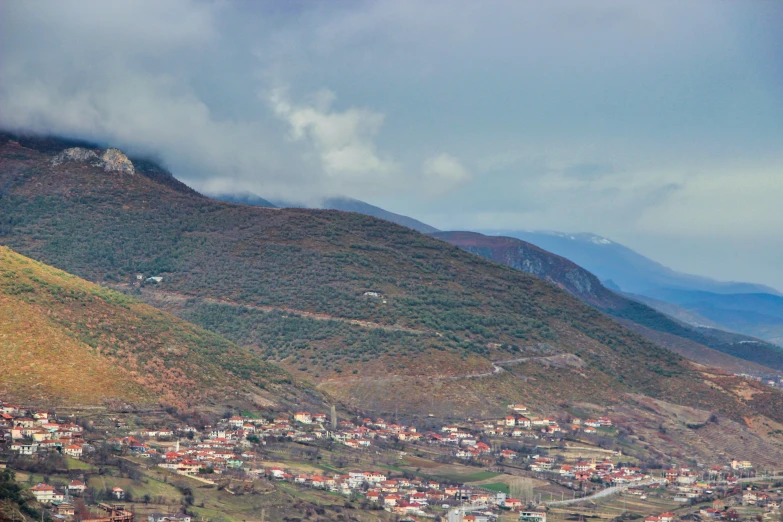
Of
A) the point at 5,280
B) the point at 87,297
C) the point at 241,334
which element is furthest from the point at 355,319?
the point at 5,280

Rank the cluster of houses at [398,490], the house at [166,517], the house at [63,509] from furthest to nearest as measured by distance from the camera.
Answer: the cluster of houses at [398,490] < the house at [166,517] < the house at [63,509]

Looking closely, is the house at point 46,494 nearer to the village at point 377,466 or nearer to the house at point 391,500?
the village at point 377,466

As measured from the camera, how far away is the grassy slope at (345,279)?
367 feet

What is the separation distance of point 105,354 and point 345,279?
45.4m

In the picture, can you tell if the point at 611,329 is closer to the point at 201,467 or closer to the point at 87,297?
the point at 87,297

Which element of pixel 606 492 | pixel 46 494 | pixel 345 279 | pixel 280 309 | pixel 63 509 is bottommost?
pixel 63 509

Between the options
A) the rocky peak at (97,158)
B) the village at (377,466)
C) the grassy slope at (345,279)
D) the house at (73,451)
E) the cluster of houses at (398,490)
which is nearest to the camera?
the village at (377,466)

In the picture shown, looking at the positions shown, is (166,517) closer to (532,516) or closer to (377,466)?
(532,516)

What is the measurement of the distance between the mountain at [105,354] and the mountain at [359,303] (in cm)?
320

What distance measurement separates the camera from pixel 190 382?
3519 inches

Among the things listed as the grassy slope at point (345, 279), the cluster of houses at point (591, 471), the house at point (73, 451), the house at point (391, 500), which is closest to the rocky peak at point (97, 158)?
the grassy slope at point (345, 279)

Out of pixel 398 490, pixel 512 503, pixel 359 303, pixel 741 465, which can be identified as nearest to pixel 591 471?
pixel 512 503

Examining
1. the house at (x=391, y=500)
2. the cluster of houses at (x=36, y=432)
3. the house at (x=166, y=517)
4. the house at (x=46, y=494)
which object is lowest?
the house at (x=166, y=517)

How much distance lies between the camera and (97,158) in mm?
145875
